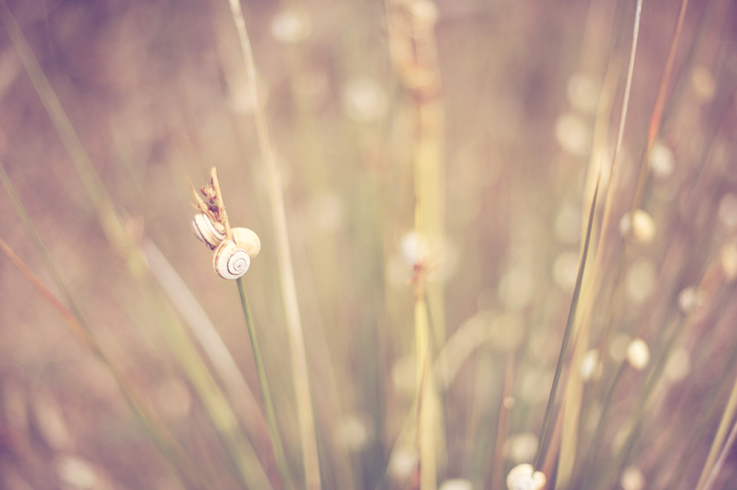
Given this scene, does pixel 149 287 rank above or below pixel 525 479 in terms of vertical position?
above

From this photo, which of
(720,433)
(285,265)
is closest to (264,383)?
(285,265)

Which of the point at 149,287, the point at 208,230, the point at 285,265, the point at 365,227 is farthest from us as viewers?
the point at 365,227

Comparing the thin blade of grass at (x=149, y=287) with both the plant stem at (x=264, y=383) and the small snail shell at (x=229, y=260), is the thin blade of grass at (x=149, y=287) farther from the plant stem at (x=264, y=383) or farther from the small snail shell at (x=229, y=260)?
the small snail shell at (x=229, y=260)

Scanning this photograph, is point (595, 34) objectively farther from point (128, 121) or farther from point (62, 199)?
point (62, 199)

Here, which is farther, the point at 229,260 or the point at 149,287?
the point at 149,287

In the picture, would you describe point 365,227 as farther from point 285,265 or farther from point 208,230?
point 208,230

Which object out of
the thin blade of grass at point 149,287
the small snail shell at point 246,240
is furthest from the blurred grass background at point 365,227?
the small snail shell at point 246,240

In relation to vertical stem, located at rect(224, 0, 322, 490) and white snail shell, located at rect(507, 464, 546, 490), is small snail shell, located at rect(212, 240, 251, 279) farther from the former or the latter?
white snail shell, located at rect(507, 464, 546, 490)

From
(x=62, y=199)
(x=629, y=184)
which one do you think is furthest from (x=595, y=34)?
(x=62, y=199)
